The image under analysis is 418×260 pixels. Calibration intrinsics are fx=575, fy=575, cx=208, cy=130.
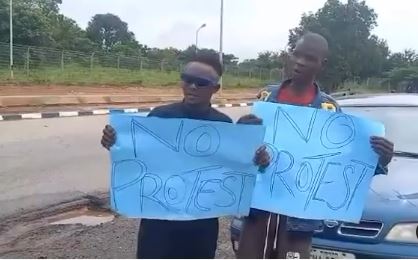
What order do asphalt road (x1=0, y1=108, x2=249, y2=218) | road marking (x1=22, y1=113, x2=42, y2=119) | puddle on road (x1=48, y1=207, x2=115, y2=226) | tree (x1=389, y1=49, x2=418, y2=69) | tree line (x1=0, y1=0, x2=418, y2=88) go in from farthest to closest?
tree (x1=389, y1=49, x2=418, y2=69) → tree line (x1=0, y1=0, x2=418, y2=88) → road marking (x1=22, y1=113, x2=42, y2=119) → asphalt road (x1=0, y1=108, x2=249, y2=218) → puddle on road (x1=48, y1=207, x2=115, y2=226)

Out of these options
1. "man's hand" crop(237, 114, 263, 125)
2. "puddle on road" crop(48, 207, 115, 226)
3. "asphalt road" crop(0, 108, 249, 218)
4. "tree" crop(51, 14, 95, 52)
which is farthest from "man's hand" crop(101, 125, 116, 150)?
"tree" crop(51, 14, 95, 52)

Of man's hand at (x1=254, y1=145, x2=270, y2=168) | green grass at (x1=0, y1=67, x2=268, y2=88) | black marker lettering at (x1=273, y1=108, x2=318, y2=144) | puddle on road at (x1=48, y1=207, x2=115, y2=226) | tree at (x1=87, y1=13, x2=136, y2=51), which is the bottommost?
puddle on road at (x1=48, y1=207, x2=115, y2=226)

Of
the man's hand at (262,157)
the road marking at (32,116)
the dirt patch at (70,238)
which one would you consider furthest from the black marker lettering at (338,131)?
the road marking at (32,116)

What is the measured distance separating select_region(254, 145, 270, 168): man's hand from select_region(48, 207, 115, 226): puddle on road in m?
3.23

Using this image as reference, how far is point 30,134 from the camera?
11727mm

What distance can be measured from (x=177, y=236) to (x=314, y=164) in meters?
0.76

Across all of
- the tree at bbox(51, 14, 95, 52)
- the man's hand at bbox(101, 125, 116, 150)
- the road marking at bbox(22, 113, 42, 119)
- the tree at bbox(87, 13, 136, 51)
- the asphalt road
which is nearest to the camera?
the man's hand at bbox(101, 125, 116, 150)

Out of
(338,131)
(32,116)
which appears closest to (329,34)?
(32,116)

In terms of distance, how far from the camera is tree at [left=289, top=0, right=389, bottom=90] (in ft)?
136

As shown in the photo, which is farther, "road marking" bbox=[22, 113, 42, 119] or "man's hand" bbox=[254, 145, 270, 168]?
"road marking" bbox=[22, 113, 42, 119]

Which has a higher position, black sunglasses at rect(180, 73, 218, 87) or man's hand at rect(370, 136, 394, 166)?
black sunglasses at rect(180, 73, 218, 87)

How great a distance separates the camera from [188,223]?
2.70m

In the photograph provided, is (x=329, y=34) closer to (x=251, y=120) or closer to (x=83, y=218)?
(x=83, y=218)

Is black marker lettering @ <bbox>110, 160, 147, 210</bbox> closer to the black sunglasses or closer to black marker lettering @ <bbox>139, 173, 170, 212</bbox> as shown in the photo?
black marker lettering @ <bbox>139, 173, 170, 212</bbox>
